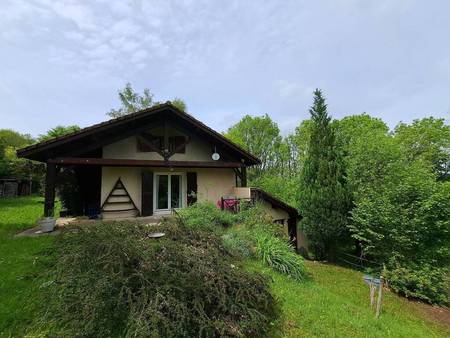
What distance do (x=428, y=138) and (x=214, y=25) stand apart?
24920 mm

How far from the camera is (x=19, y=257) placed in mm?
5191

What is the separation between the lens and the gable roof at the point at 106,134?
25.6 feet

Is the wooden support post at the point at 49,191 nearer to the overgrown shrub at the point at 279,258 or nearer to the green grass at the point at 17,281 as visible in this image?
the green grass at the point at 17,281

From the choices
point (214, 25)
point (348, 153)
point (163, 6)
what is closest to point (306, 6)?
point (214, 25)

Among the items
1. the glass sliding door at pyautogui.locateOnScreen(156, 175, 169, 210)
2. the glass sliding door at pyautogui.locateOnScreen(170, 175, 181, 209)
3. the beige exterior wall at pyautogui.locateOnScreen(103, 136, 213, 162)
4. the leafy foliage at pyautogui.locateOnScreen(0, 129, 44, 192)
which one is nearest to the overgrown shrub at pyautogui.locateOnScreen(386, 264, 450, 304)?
the beige exterior wall at pyautogui.locateOnScreen(103, 136, 213, 162)

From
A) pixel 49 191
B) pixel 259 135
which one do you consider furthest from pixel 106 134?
pixel 259 135

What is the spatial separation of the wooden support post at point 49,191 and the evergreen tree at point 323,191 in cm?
1044

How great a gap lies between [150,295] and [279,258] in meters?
3.98

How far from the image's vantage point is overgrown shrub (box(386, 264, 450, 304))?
8156 mm

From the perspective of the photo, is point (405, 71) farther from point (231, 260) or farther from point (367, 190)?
point (231, 260)

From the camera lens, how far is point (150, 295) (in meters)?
3.04

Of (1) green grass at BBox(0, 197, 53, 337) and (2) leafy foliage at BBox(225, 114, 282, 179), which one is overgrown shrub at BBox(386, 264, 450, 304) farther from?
(2) leafy foliage at BBox(225, 114, 282, 179)

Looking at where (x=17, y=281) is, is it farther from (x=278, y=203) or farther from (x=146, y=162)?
(x=278, y=203)

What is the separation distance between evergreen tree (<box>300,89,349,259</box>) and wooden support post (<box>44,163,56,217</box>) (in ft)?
34.3
